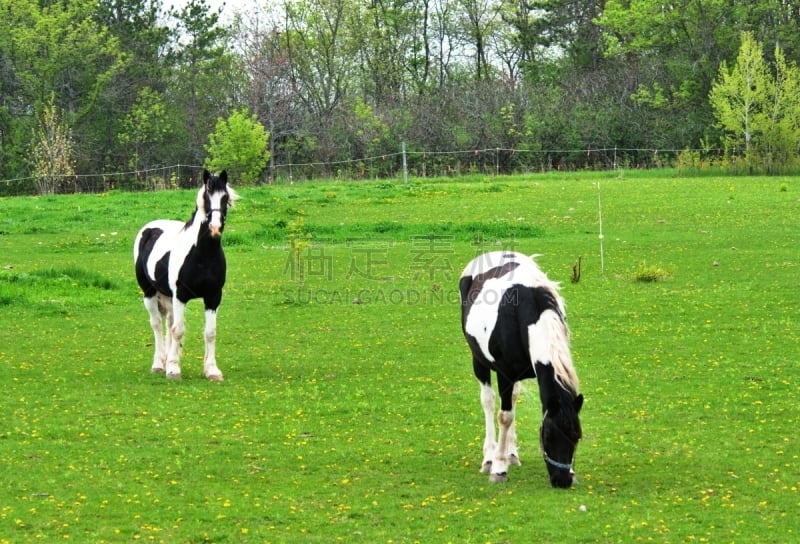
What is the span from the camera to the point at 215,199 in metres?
13.0

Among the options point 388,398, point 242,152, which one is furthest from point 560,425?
point 242,152

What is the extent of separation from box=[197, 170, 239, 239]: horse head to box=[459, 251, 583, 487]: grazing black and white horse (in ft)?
12.8

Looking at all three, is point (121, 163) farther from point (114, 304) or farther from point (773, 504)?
point (773, 504)

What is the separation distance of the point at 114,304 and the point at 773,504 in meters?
13.5

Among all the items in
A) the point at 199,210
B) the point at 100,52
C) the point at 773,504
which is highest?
the point at 100,52

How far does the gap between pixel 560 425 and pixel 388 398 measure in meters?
4.03

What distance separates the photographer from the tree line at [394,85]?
151 ft

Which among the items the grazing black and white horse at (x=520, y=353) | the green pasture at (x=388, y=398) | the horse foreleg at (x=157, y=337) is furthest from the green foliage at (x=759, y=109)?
the grazing black and white horse at (x=520, y=353)

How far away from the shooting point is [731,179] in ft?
122

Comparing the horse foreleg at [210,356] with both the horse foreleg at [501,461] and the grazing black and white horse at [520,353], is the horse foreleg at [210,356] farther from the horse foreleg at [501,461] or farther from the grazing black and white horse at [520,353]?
the horse foreleg at [501,461]

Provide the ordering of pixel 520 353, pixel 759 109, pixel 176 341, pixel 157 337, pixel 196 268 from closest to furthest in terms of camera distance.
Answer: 1. pixel 520 353
2. pixel 196 268
3. pixel 176 341
4. pixel 157 337
5. pixel 759 109

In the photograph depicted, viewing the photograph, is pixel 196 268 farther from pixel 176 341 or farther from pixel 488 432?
pixel 488 432

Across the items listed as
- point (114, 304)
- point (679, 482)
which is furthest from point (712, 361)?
point (114, 304)

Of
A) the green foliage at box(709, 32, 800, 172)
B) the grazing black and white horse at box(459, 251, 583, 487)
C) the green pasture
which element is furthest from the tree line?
the grazing black and white horse at box(459, 251, 583, 487)
